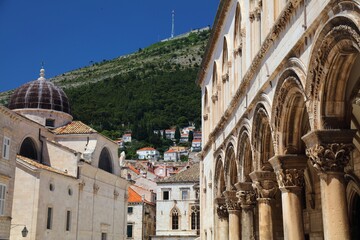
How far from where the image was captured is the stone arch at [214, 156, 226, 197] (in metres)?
24.9

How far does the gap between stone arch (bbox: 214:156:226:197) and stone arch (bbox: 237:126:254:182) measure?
5.76 meters

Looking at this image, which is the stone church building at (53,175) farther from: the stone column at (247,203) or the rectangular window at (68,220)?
the stone column at (247,203)

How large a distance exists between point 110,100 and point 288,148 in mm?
186590

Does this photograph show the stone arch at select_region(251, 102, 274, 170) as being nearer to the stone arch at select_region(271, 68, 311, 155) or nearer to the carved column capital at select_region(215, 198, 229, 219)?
the stone arch at select_region(271, 68, 311, 155)

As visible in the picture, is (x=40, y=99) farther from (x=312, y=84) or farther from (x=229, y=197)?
(x=312, y=84)

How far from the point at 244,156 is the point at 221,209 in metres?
6.67

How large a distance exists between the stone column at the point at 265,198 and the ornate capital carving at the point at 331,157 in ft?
16.9

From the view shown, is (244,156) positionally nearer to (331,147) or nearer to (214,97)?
(331,147)

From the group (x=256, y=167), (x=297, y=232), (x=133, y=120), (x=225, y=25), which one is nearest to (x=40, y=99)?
(x=225, y=25)

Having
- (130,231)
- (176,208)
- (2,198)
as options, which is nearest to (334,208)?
(2,198)

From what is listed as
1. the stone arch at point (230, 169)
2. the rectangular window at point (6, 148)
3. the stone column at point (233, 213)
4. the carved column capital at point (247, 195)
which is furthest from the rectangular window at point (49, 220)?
the carved column capital at point (247, 195)

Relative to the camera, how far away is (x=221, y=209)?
80.4ft

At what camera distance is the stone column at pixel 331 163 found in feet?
32.6

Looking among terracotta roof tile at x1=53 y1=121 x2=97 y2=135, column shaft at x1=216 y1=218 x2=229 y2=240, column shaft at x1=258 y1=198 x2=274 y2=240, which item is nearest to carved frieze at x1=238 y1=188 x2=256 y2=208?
column shaft at x1=258 y1=198 x2=274 y2=240
